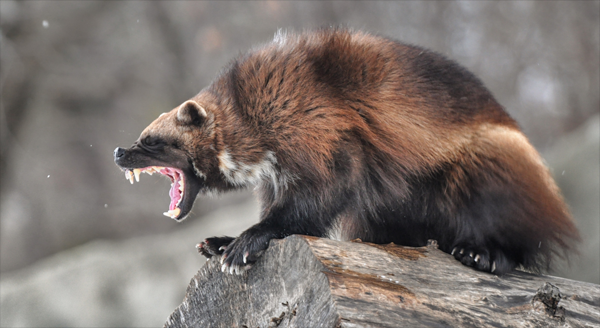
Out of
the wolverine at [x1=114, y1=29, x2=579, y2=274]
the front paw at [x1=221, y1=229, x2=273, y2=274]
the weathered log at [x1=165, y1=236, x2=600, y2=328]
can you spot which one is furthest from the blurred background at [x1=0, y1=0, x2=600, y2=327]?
the front paw at [x1=221, y1=229, x2=273, y2=274]

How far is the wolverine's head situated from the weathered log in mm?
573

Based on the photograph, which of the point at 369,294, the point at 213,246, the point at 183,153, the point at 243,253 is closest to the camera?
the point at 369,294

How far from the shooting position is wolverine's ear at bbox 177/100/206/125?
8.34 ft

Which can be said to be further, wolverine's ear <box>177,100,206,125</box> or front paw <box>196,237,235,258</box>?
wolverine's ear <box>177,100,206,125</box>

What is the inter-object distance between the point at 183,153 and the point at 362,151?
0.85 meters

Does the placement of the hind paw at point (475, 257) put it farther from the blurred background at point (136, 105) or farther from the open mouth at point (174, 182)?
the blurred background at point (136, 105)

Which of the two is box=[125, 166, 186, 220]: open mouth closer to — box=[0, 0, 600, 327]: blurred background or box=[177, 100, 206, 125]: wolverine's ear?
box=[177, 100, 206, 125]: wolverine's ear

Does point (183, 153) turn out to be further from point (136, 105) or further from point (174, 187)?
point (136, 105)

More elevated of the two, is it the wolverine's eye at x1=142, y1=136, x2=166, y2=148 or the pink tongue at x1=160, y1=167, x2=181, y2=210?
the wolverine's eye at x1=142, y1=136, x2=166, y2=148

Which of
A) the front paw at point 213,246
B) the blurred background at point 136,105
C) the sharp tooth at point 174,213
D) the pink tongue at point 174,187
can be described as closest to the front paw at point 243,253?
the front paw at point 213,246

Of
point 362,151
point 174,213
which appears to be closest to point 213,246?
point 174,213

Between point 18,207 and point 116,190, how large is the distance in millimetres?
1034

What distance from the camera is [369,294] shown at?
5.33ft

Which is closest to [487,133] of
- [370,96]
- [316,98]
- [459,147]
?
[459,147]
